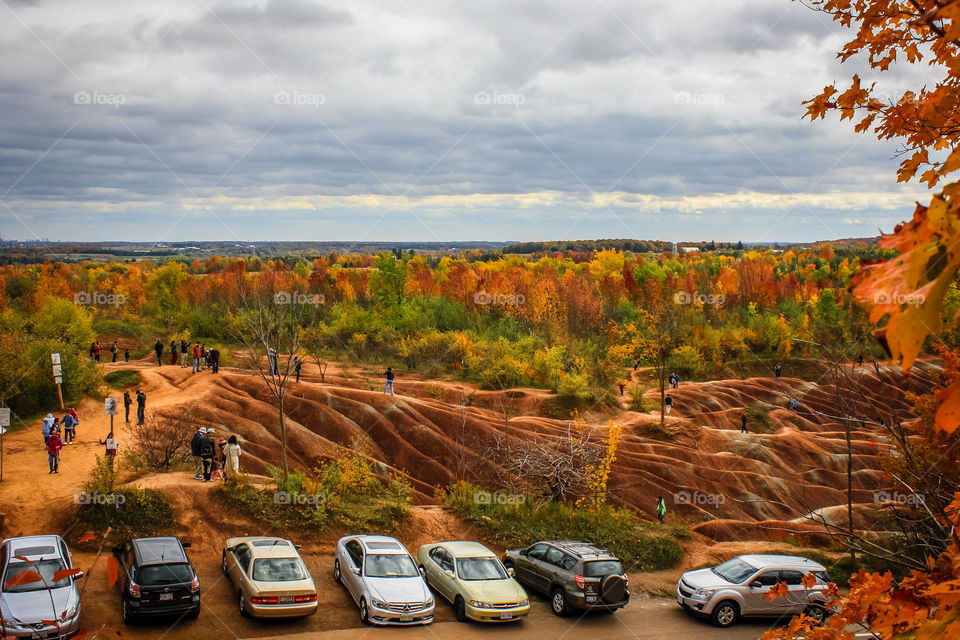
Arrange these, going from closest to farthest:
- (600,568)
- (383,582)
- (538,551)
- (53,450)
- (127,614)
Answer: (127,614) → (383,582) → (600,568) → (538,551) → (53,450)

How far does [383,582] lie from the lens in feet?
53.6

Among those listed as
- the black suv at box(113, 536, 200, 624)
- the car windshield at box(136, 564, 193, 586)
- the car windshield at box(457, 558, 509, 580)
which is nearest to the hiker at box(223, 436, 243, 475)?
the black suv at box(113, 536, 200, 624)

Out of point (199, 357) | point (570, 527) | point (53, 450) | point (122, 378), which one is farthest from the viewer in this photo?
point (199, 357)

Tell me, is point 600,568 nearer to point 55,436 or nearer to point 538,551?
point 538,551

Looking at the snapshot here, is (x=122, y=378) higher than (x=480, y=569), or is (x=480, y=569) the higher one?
(x=122, y=378)

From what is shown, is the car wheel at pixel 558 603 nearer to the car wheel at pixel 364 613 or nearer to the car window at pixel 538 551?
the car window at pixel 538 551

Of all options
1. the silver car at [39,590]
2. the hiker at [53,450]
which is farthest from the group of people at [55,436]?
the silver car at [39,590]

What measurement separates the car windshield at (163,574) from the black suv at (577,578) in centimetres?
910

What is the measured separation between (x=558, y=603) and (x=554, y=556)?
1317mm

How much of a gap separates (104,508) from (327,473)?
23.5 ft

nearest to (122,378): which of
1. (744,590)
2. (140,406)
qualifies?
(140,406)

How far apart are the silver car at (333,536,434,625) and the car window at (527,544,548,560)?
4.10 meters

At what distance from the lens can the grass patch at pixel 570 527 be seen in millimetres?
23297

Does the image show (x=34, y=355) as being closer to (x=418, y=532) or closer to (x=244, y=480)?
(x=244, y=480)
